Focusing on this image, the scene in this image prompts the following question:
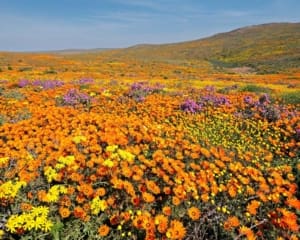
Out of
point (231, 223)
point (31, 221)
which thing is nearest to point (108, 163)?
point (31, 221)

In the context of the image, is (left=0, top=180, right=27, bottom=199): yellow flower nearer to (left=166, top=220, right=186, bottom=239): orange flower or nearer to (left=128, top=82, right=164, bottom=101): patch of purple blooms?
(left=166, top=220, right=186, bottom=239): orange flower

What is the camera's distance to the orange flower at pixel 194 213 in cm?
443

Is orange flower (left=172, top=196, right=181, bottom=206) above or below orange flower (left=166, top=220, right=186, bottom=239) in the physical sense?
above

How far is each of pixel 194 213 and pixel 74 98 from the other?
312 inches

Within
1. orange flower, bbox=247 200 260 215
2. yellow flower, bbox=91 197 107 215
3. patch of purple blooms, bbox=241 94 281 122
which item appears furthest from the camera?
patch of purple blooms, bbox=241 94 281 122

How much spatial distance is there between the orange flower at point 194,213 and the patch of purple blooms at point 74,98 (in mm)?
7497

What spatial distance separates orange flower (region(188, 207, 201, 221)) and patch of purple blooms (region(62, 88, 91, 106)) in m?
7.50

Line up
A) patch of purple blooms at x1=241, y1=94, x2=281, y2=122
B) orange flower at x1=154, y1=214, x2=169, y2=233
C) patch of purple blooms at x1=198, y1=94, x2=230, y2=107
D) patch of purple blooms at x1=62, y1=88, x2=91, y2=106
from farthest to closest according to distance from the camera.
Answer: patch of purple blooms at x1=62, y1=88, x2=91, y2=106 → patch of purple blooms at x1=198, y1=94, x2=230, y2=107 → patch of purple blooms at x1=241, y1=94, x2=281, y2=122 → orange flower at x1=154, y1=214, x2=169, y2=233

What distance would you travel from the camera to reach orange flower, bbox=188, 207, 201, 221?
4.43 meters

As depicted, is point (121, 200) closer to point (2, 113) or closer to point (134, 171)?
point (134, 171)

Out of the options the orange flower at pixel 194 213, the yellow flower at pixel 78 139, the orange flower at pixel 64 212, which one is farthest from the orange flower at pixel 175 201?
the yellow flower at pixel 78 139

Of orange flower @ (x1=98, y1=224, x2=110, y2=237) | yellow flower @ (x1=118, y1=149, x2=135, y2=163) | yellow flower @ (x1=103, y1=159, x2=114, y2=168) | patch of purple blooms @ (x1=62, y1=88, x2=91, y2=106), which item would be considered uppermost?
yellow flower @ (x1=103, y1=159, x2=114, y2=168)

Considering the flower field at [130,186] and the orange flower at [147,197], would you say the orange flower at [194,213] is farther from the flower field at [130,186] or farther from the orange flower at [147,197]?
the orange flower at [147,197]

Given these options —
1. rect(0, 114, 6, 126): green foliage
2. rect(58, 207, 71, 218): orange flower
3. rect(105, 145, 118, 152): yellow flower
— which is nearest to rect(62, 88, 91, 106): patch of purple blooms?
rect(0, 114, 6, 126): green foliage
